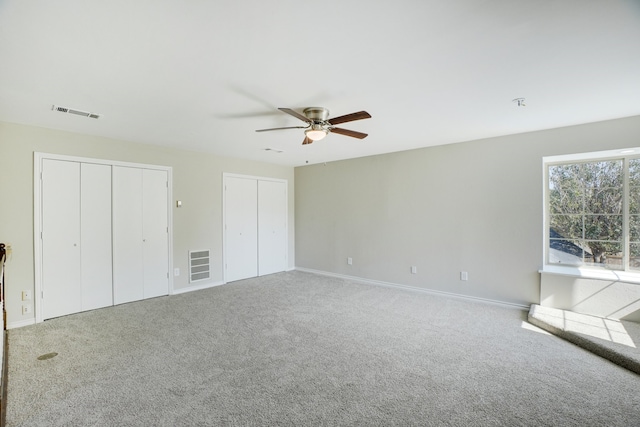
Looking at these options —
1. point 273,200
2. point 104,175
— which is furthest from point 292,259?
point 104,175

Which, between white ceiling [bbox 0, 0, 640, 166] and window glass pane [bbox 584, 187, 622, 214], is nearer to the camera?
white ceiling [bbox 0, 0, 640, 166]

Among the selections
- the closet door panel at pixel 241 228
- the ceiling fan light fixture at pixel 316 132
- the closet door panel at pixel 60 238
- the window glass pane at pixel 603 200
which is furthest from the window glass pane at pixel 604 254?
the closet door panel at pixel 60 238

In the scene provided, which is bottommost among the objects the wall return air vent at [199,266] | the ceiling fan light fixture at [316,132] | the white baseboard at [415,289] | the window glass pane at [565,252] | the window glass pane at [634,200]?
the white baseboard at [415,289]

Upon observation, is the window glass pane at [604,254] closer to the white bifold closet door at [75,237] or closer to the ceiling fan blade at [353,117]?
the ceiling fan blade at [353,117]

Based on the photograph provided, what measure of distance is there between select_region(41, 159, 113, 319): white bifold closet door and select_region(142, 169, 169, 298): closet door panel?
1.57 ft

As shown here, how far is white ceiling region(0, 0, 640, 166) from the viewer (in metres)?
1.62

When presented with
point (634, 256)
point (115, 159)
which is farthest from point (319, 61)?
point (634, 256)

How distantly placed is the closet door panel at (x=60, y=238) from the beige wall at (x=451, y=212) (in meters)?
4.19

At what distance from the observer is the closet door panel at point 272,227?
6234mm

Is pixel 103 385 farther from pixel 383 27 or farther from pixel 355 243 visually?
pixel 355 243

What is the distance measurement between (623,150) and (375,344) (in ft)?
12.4

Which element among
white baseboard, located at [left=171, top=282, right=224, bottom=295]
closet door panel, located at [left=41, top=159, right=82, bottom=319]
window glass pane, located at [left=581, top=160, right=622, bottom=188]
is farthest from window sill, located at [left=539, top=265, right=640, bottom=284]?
closet door panel, located at [left=41, top=159, right=82, bottom=319]

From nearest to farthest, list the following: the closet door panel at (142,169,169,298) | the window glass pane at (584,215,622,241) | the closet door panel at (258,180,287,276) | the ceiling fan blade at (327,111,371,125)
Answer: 1. the ceiling fan blade at (327,111,371,125)
2. the window glass pane at (584,215,622,241)
3. the closet door panel at (142,169,169,298)
4. the closet door panel at (258,180,287,276)

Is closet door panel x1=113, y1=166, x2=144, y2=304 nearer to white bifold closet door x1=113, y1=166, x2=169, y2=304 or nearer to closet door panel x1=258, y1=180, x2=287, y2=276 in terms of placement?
white bifold closet door x1=113, y1=166, x2=169, y2=304
